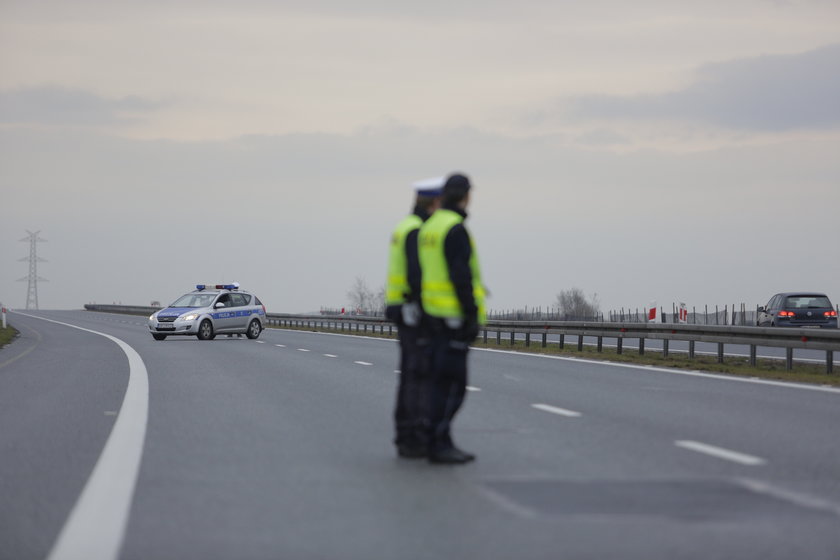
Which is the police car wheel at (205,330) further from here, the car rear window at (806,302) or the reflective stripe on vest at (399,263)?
the reflective stripe on vest at (399,263)

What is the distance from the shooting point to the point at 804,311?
3325 cm

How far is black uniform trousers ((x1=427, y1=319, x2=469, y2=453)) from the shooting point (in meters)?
8.26

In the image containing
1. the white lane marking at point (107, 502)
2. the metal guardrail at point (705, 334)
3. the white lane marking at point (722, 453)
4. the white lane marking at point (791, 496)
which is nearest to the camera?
the white lane marking at point (107, 502)

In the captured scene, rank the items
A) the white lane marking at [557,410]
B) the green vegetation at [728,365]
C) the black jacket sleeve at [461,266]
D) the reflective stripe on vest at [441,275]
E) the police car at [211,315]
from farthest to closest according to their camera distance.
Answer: the police car at [211,315], the green vegetation at [728,365], the white lane marking at [557,410], the reflective stripe on vest at [441,275], the black jacket sleeve at [461,266]

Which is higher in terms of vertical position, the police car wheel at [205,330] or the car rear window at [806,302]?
the car rear window at [806,302]

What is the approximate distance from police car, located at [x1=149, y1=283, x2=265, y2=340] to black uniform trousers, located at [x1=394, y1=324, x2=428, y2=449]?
2784 centimetres

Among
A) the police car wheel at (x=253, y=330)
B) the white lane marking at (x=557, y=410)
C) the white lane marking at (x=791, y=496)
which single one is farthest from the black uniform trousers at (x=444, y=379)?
the police car wheel at (x=253, y=330)

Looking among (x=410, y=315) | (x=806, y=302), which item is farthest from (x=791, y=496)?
(x=806, y=302)

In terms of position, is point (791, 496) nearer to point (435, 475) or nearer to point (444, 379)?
point (435, 475)

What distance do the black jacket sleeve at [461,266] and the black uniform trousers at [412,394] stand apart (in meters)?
0.45

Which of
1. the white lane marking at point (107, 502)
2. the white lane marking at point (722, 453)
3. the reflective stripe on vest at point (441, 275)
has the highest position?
the reflective stripe on vest at point (441, 275)

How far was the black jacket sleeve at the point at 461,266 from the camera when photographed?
819 cm

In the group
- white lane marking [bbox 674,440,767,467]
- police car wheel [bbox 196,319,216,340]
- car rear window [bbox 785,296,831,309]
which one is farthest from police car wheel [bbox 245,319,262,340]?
white lane marking [bbox 674,440,767,467]

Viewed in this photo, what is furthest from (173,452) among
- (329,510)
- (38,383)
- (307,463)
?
(38,383)
